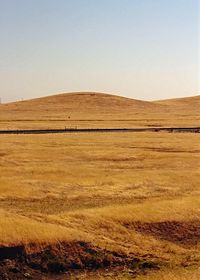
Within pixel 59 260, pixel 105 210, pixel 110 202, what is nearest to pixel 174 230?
pixel 105 210

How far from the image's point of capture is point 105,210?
1246 inches

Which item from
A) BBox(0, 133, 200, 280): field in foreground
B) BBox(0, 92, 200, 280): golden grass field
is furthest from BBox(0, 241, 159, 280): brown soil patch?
BBox(0, 92, 200, 280): golden grass field

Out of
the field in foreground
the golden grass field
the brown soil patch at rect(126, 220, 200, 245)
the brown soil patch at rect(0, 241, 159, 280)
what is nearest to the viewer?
the brown soil patch at rect(0, 241, 159, 280)

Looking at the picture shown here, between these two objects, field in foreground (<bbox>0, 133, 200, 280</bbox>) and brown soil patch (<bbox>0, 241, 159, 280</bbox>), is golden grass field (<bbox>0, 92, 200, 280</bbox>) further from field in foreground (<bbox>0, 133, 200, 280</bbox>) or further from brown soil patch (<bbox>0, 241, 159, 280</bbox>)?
brown soil patch (<bbox>0, 241, 159, 280</bbox>)

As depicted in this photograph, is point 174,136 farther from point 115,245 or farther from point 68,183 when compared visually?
point 115,245

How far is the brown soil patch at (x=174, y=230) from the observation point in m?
28.7

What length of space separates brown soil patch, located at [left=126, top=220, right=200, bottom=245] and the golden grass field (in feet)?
0.20

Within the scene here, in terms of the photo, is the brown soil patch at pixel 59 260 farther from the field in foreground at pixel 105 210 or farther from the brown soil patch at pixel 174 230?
the brown soil patch at pixel 174 230

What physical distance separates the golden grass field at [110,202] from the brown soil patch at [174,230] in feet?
0.20

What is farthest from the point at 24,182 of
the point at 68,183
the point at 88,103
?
the point at 88,103

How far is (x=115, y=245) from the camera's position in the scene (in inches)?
1059

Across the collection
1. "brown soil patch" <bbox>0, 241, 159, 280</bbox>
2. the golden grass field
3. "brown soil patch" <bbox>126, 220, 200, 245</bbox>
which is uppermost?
the golden grass field

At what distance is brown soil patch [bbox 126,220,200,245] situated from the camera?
94.0ft

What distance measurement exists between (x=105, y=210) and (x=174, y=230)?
4822 millimetres
